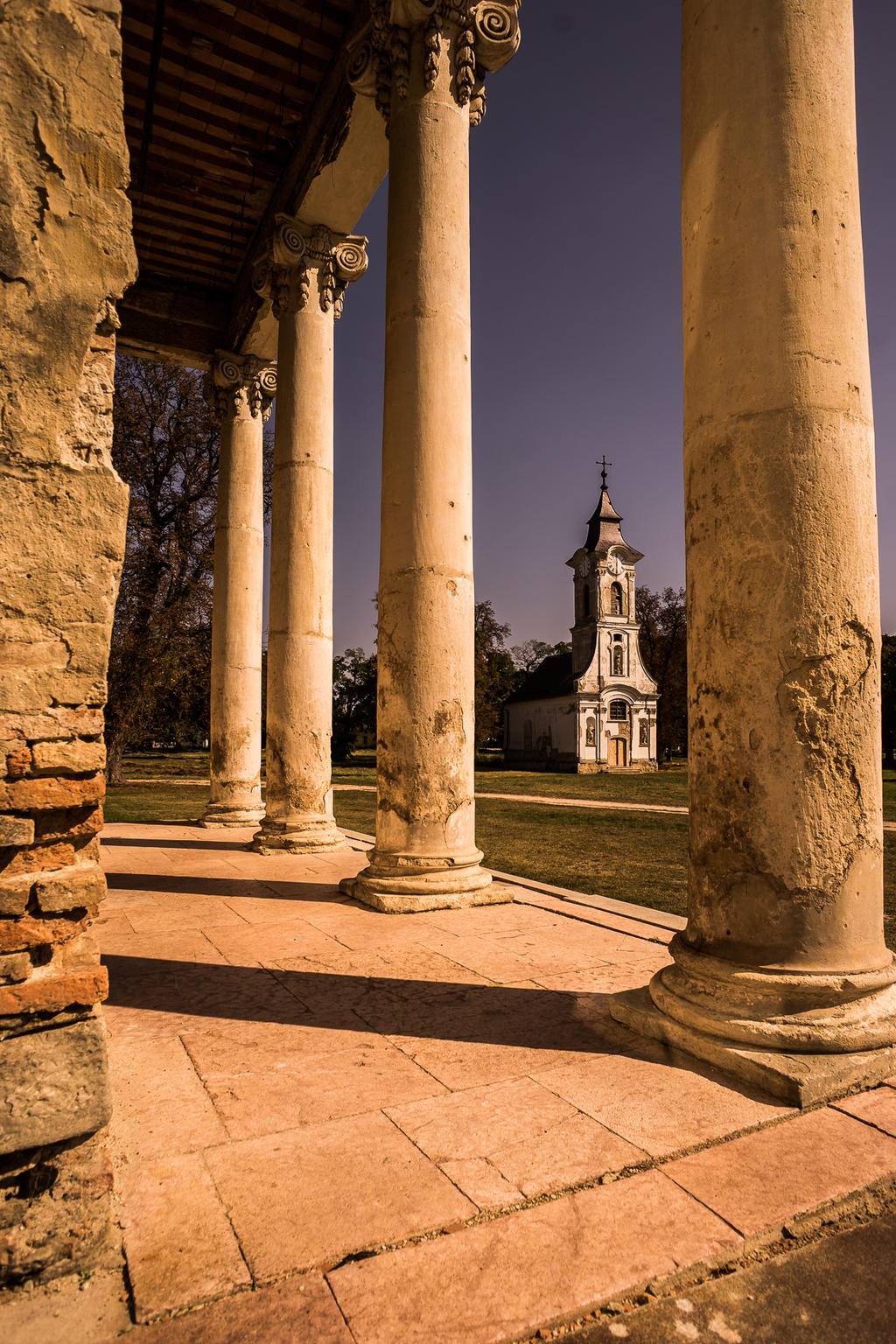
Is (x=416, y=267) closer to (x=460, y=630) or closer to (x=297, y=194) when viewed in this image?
(x=460, y=630)

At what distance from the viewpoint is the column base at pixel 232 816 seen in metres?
14.0

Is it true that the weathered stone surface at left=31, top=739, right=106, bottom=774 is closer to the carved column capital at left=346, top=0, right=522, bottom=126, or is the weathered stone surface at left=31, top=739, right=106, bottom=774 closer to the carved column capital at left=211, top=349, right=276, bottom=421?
the carved column capital at left=346, top=0, right=522, bottom=126

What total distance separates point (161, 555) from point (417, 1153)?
1053 inches

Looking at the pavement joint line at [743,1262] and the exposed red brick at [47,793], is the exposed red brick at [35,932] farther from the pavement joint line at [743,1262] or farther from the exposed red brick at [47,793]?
the pavement joint line at [743,1262]

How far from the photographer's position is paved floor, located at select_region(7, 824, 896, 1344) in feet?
7.41

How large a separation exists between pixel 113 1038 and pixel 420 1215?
226cm

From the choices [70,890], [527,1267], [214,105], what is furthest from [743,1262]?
[214,105]

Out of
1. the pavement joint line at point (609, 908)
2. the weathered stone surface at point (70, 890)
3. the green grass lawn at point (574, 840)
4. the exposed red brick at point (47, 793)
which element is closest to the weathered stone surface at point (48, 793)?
the exposed red brick at point (47, 793)

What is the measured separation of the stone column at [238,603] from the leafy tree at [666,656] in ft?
159

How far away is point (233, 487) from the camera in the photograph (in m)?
14.8

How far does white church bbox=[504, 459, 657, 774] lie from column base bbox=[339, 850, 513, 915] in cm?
4629

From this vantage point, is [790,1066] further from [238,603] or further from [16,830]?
[238,603]

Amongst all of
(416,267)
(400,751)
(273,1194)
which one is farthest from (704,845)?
(416,267)

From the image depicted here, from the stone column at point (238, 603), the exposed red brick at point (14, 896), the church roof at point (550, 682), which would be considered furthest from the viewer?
the church roof at point (550, 682)
